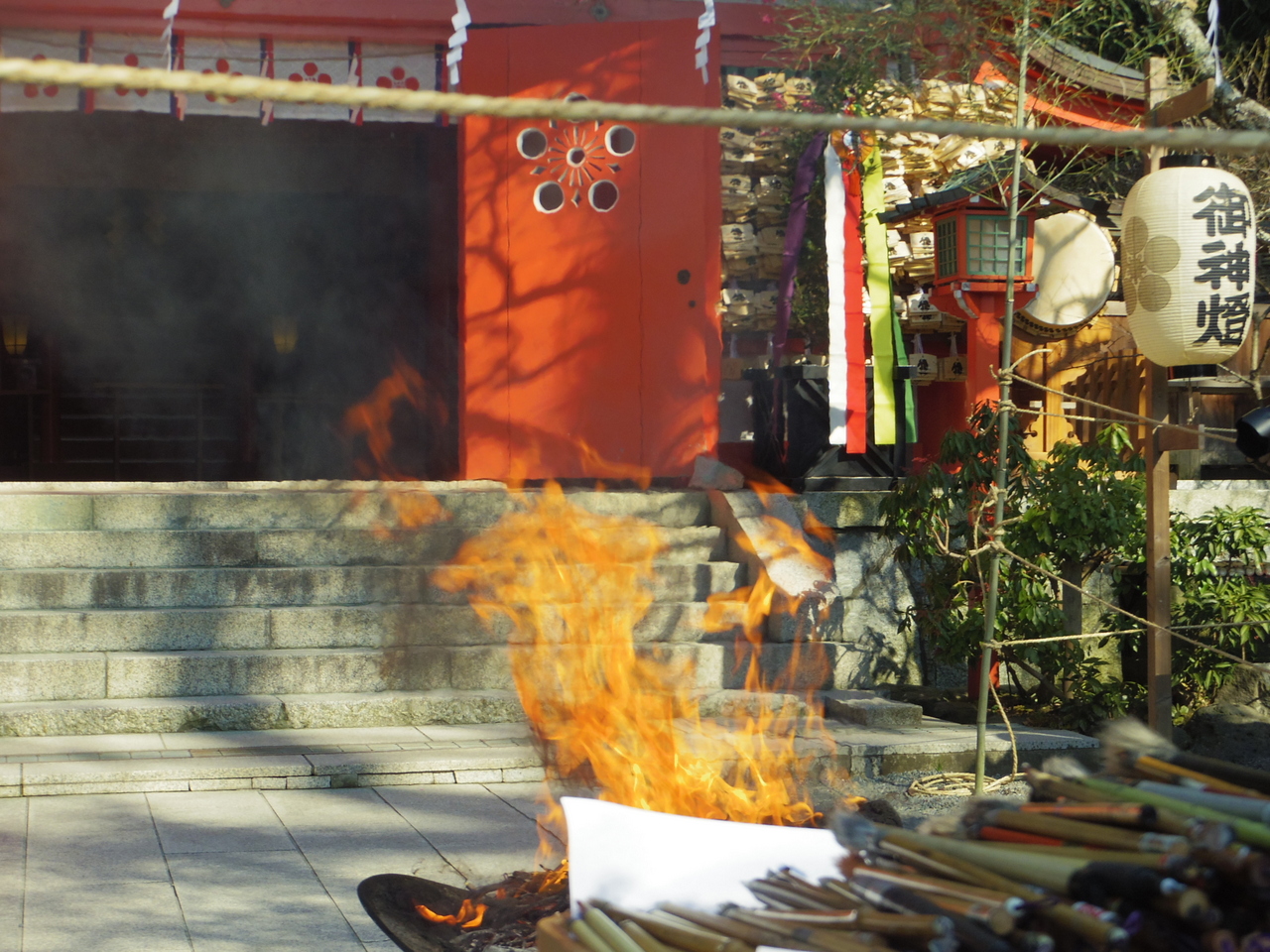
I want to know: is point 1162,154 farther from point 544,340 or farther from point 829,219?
point 544,340

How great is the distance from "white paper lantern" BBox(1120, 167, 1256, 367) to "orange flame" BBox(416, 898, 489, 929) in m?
4.76

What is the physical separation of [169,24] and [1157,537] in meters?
7.91

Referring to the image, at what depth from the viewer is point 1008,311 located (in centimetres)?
611

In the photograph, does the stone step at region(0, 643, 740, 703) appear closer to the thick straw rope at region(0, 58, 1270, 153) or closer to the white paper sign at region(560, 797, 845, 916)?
the white paper sign at region(560, 797, 845, 916)

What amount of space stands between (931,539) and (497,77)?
498cm

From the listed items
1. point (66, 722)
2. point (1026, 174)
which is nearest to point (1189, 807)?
point (66, 722)

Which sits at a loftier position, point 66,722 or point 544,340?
point 544,340

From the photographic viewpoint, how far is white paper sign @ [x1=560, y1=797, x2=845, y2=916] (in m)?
2.28

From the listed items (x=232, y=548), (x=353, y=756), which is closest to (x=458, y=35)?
(x=232, y=548)

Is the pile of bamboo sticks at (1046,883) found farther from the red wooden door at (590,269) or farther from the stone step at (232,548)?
the red wooden door at (590,269)

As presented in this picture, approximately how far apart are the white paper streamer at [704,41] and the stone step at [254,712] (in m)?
5.40

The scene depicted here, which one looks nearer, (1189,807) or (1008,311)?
(1189,807)

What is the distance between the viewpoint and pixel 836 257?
9641 millimetres

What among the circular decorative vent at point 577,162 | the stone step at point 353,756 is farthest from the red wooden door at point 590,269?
the stone step at point 353,756
